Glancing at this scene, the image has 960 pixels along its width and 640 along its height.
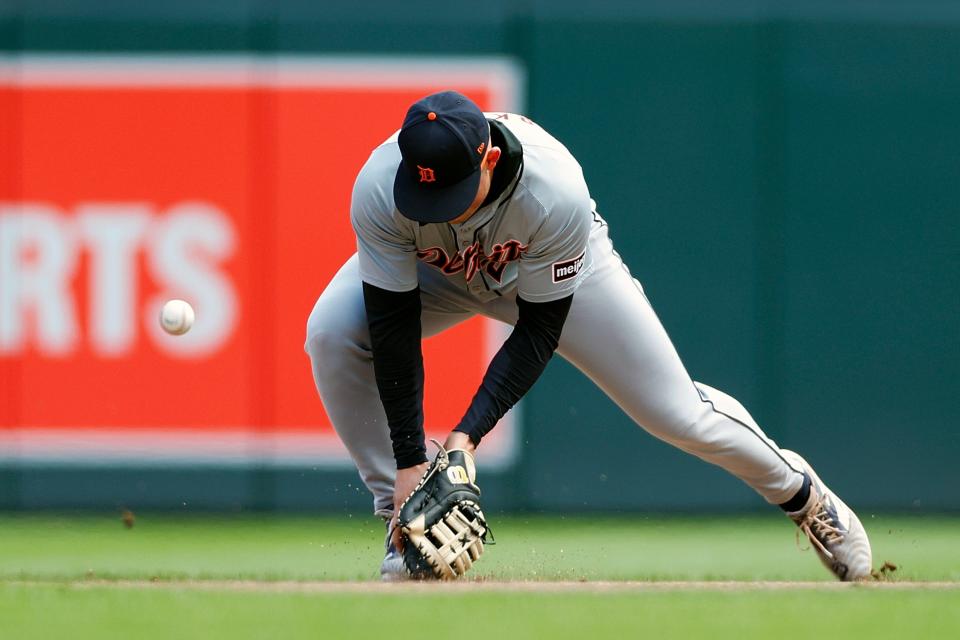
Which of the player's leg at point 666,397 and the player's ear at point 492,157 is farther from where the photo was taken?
the player's leg at point 666,397

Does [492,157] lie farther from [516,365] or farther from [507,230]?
[516,365]

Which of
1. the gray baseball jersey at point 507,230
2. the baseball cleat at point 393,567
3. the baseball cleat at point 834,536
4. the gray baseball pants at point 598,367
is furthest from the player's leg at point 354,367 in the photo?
the baseball cleat at point 834,536

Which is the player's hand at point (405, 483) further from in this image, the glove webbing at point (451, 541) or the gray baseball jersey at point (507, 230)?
the gray baseball jersey at point (507, 230)

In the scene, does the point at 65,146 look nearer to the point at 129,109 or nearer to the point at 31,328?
the point at 129,109

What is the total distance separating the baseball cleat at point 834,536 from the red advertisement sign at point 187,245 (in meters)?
1.91

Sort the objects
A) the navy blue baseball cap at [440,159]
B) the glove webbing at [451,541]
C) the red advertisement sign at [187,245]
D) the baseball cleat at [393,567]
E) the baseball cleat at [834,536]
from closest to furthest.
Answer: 1. the navy blue baseball cap at [440,159]
2. the glove webbing at [451,541]
3. the baseball cleat at [393,567]
4. the baseball cleat at [834,536]
5. the red advertisement sign at [187,245]

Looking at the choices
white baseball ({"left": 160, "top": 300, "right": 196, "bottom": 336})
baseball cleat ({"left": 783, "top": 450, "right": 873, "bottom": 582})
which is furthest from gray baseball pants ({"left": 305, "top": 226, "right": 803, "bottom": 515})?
white baseball ({"left": 160, "top": 300, "right": 196, "bottom": 336})

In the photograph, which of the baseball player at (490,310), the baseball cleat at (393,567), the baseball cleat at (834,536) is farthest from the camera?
the baseball cleat at (834,536)

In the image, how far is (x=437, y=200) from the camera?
2934 mm

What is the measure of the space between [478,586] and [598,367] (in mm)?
651

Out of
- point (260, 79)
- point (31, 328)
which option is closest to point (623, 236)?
point (260, 79)

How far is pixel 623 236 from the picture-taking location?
5641 millimetres

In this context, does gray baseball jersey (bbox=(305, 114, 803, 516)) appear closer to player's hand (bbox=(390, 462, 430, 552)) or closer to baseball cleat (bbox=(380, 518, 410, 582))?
baseball cleat (bbox=(380, 518, 410, 582))

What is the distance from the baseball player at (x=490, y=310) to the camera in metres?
2.99
